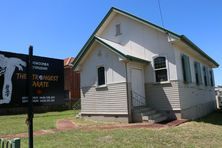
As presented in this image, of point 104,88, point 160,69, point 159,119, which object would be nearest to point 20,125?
point 104,88

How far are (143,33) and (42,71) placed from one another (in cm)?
1421

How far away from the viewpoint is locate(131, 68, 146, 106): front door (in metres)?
14.7

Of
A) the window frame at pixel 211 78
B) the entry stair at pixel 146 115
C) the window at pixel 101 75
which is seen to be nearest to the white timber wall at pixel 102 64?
the window at pixel 101 75

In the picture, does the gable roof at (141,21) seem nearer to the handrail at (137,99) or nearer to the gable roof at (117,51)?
the gable roof at (117,51)

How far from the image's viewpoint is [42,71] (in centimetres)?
283

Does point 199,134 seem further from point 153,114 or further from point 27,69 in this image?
point 27,69

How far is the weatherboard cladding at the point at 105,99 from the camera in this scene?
14.1m

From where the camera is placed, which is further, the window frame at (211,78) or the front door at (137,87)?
the window frame at (211,78)

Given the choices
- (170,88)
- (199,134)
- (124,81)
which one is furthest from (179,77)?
Result: (199,134)

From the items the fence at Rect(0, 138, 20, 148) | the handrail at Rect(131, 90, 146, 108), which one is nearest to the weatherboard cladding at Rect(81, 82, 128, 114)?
the handrail at Rect(131, 90, 146, 108)

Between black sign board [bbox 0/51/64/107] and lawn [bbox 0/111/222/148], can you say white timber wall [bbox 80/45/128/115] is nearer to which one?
lawn [bbox 0/111/222/148]

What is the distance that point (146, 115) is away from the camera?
13664mm

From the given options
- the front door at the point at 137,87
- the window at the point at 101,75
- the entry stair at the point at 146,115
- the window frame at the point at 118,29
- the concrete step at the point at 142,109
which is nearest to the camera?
the entry stair at the point at 146,115

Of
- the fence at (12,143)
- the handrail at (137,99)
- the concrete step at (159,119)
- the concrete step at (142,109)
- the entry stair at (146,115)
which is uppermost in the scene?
the handrail at (137,99)
